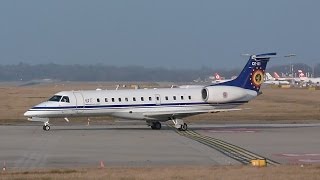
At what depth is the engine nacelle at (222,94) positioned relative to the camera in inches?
1619

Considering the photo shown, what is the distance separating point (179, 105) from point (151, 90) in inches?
85.7

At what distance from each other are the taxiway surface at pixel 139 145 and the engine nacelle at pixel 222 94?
6.33 feet

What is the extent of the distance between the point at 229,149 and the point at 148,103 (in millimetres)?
13895

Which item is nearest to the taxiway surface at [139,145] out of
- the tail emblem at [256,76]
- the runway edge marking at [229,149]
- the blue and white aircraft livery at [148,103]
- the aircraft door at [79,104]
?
the runway edge marking at [229,149]

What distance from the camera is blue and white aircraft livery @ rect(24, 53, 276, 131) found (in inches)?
1577

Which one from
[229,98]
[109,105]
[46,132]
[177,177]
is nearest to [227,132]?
[229,98]

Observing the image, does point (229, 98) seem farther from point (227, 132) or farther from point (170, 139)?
point (170, 139)

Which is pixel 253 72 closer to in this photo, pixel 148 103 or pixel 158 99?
pixel 158 99

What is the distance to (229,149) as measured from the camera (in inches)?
1088

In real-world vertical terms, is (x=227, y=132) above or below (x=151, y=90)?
below

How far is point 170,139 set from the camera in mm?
33562

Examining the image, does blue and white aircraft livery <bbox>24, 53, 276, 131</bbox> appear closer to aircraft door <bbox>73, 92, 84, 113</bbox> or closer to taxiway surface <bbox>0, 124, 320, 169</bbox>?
aircraft door <bbox>73, 92, 84, 113</bbox>

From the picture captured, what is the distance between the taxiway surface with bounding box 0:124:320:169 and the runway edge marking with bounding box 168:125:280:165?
425mm

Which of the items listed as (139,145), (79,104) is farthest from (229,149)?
(79,104)
